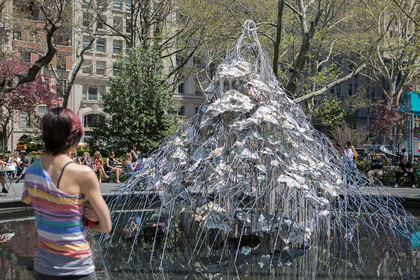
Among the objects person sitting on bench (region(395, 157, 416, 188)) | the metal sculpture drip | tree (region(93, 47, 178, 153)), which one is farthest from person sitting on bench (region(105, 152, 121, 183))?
the metal sculpture drip

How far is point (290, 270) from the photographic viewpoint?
5.68 meters

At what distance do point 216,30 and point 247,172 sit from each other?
1602 cm

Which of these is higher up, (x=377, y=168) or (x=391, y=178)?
(x=377, y=168)

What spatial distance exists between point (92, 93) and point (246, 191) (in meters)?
48.4

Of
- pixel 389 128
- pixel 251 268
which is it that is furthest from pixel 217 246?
pixel 389 128

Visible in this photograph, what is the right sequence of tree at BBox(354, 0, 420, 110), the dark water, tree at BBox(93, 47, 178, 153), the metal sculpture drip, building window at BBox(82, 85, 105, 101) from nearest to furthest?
the dark water, the metal sculpture drip, tree at BBox(354, 0, 420, 110), tree at BBox(93, 47, 178, 153), building window at BBox(82, 85, 105, 101)

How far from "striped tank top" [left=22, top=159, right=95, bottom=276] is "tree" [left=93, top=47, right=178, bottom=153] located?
1895 centimetres

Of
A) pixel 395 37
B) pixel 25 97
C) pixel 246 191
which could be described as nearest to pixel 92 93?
pixel 25 97

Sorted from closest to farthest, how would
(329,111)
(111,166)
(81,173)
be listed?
(81,173), (111,166), (329,111)

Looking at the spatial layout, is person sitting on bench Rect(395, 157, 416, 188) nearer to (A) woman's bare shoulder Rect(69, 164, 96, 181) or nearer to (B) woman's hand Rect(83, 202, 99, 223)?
(B) woman's hand Rect(83, 202, 99, 223)

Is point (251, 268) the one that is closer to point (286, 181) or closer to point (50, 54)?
point (286, 181)

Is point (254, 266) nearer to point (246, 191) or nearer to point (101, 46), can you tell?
point (246, 191)

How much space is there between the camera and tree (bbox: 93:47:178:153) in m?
21.5

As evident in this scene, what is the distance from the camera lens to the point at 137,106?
21766mm
